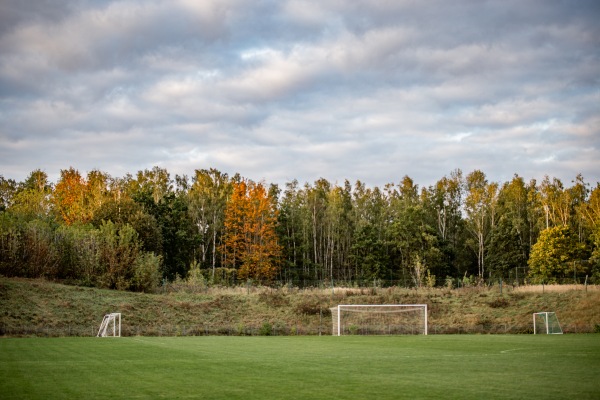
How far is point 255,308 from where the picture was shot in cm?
5166

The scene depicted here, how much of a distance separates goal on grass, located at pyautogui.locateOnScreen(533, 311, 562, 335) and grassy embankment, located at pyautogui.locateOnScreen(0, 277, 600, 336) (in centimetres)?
58

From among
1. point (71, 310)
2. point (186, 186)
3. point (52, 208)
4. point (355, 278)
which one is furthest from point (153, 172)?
point (71, 310)

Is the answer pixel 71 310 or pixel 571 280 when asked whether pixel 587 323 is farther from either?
pixel 71 310

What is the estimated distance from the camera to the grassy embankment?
140 feet

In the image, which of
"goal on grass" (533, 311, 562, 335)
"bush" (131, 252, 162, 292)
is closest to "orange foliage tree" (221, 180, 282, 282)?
"bush" (131, 252, 162, 292)

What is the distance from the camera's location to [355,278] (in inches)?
3302

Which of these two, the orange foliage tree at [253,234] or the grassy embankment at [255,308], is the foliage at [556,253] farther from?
the orange foliage tree at [253,234]

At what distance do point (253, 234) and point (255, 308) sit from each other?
2710 cm

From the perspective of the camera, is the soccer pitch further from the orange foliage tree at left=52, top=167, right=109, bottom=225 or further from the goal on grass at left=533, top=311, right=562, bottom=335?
the orange foliage tree at left=52, top=167, right=109, bottom=225

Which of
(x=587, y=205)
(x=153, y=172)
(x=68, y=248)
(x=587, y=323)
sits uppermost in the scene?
(x=153, y=172)

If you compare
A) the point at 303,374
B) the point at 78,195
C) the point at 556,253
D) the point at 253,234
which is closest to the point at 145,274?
the point at 253,234

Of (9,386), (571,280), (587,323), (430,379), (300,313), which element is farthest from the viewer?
(571,280)

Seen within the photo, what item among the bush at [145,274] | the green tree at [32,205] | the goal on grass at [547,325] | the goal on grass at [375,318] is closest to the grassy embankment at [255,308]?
the goal on grass at [547,325]

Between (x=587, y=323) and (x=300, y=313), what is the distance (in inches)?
845
